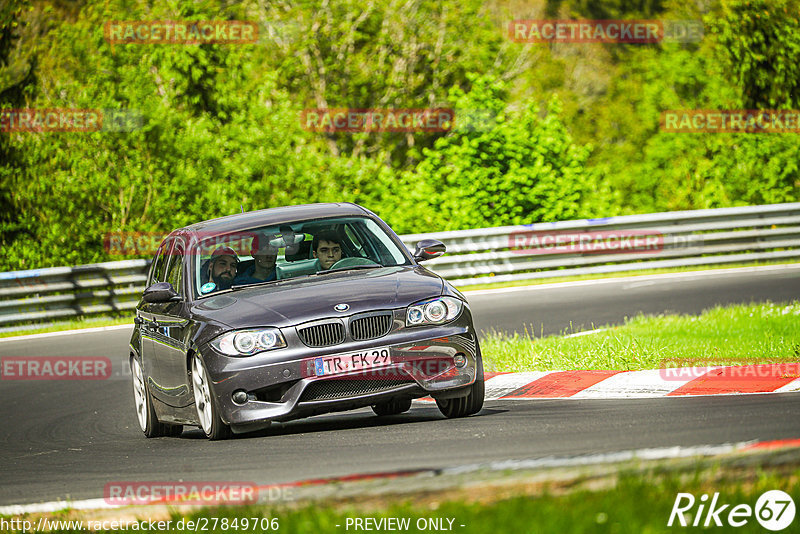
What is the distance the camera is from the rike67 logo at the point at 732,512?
13.4ft

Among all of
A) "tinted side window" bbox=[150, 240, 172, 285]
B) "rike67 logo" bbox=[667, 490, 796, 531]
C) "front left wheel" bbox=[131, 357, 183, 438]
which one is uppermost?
"rike67 logo" bbox=[667, 490, 796, 531]

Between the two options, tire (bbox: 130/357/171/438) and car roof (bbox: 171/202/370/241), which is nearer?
car roof (bbox: 171/202/370/241)

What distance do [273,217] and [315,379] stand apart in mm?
1961

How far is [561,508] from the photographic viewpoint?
434 centimetres

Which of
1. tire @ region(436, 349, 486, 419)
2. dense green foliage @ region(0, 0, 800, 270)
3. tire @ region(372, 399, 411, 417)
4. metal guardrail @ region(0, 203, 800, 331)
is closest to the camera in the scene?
tire @ region(436, 349, 486, 419)

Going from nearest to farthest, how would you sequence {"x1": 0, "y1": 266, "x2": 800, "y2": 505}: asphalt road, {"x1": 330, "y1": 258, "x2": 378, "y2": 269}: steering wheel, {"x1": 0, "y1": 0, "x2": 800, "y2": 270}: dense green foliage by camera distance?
{"x1": 0, "y1": 266, "x2": 800, "y2": 505}: asphalt road → {"x1": 330, "y1": 258, "x2": 378, "y2": 269}: steering wheel → {"x1": 0, "y1": 0, "x2": 800, "y2": 270}: dense green foliage

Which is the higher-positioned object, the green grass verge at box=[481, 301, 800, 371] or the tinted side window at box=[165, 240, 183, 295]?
the tinted side window at box=[165, 240, 183, 295]

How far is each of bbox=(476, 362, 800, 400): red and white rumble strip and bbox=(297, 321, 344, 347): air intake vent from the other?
7.30ft

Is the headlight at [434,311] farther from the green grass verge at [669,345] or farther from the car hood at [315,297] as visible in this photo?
the green grass verge at [669,345]

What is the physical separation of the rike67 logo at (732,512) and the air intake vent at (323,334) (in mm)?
3550

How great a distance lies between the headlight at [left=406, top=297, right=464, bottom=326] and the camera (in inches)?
306

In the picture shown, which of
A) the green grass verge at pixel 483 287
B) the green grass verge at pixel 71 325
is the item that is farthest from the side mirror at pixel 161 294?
the green grass verge at pixel 483 287

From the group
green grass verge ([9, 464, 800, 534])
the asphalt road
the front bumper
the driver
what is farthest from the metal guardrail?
green grass verge ([9, 464, 800, 534])

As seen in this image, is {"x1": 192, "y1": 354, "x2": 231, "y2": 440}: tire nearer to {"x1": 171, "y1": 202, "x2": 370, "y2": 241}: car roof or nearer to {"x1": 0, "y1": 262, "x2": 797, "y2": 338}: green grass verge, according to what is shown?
{"x1": 171, "y1": 202, "x2": 370, "y2": 241}: car roof
